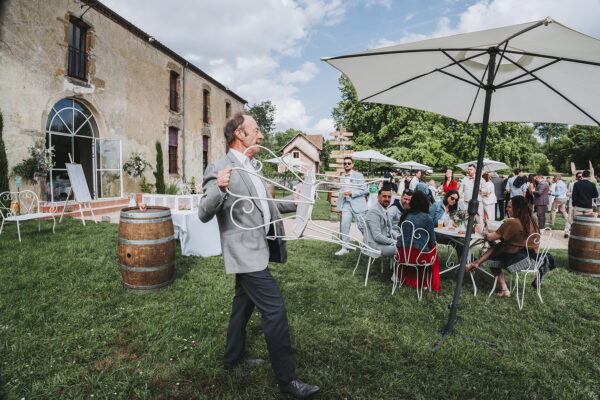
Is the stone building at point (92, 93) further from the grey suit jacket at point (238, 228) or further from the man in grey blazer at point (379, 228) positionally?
the man in grey blazer at point (379, 228)

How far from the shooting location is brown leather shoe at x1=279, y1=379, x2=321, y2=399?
2139mm

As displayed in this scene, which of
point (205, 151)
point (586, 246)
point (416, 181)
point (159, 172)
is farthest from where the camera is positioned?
point (205, 151)

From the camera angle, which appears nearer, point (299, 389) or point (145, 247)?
point (299, 389)

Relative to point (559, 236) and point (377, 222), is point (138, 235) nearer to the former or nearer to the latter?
point (377, 222)

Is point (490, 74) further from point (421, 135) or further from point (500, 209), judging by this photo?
point (421, 135)

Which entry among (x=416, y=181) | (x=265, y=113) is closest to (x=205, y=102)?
(x=416, y=181)

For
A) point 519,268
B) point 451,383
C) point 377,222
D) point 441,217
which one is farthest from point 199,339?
point 441,217

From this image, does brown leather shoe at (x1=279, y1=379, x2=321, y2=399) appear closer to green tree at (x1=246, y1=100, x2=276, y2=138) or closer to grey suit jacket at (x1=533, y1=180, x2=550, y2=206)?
grey suit jacket at (x1=533, y1=180, x2=550, y2=206)

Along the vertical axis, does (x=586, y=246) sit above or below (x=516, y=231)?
below

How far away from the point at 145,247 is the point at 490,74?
4049mm

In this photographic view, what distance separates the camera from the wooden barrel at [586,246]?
16.6 feet

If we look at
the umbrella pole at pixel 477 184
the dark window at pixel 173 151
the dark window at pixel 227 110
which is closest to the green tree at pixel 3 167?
the dark window at pixel 173 151

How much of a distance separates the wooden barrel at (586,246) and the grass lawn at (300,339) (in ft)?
1.40

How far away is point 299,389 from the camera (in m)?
2.14
